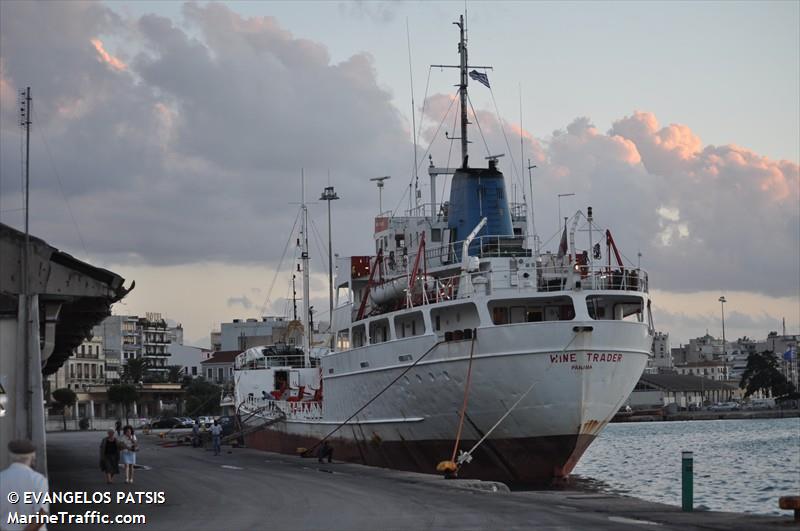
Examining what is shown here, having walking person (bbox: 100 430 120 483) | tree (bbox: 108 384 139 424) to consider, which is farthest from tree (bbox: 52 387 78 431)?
walking person (bbox: 100 430 120 483)

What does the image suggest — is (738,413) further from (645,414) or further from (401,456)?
(401,456)

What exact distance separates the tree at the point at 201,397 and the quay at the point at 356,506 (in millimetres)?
110121

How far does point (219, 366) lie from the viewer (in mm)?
173000

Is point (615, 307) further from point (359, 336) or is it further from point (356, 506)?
point (356, 506)

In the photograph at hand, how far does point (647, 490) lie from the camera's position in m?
47.1

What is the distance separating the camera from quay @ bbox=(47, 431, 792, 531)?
20.4 meters

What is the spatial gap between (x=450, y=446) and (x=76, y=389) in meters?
117

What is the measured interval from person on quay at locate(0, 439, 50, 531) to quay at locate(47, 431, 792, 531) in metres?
7.76

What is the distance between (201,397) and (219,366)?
2776 centimetres

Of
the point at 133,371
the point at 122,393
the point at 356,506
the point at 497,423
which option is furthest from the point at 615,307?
the point at 133,371

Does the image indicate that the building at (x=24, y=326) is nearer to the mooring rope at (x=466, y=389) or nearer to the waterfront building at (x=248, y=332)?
the mooring rope at (x=466, y=389)

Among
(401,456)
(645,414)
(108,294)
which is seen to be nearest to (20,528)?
(108,294)

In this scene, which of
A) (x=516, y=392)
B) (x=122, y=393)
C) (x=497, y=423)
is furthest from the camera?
(x=122, y=393)

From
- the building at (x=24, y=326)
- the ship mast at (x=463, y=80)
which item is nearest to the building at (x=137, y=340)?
the ship mast at (x=463, y=80)
